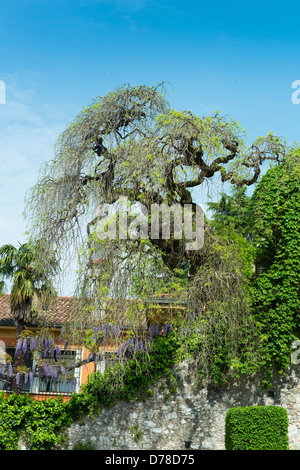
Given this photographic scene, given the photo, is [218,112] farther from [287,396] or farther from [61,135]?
[287,396]

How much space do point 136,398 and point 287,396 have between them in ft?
12.8

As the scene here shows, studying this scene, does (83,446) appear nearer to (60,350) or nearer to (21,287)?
(60,350)

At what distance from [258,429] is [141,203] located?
5.99 meters

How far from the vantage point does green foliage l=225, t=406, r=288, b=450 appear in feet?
36.7

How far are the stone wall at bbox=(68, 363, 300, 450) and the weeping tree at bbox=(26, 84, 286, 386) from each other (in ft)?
4.62

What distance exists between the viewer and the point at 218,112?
45.3ft

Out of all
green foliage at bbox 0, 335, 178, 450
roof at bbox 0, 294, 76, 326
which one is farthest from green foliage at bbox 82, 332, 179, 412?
roof at bbox 0, 294, 76, 326

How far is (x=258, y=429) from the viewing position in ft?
37.0

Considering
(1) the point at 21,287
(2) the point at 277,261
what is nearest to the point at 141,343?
(2) the point at 277,261

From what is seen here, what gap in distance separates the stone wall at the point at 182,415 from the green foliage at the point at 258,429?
151 centimetres

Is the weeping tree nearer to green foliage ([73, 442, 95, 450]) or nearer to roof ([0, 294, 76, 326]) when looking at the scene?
green foliage ([73, 442, 95, 450])

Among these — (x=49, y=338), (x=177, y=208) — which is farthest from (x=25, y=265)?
(x=177, y=208)

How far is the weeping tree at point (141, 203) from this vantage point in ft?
39.0

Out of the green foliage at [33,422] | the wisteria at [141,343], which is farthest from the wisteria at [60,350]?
the green foliage at [33,422]
